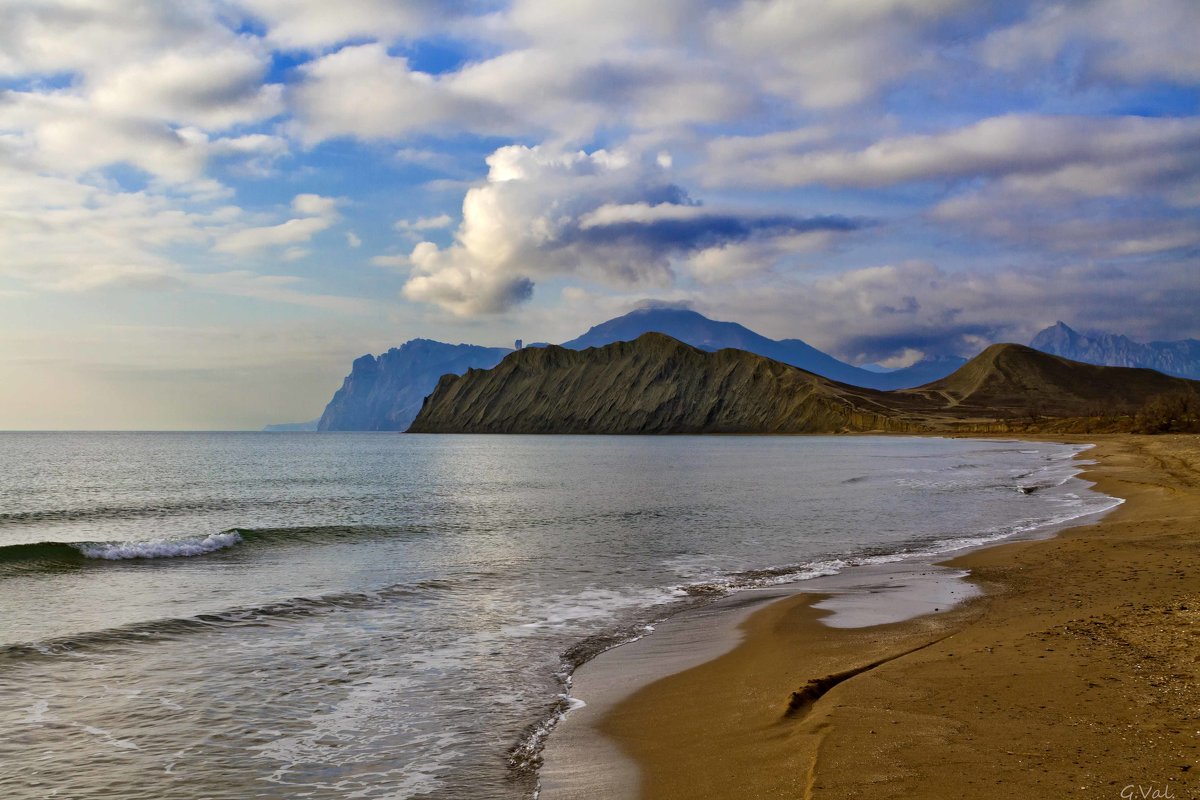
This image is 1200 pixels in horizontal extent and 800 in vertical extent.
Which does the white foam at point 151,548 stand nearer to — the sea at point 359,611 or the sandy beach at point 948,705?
the sea at point 359,611

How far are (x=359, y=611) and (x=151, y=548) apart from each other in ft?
48.7

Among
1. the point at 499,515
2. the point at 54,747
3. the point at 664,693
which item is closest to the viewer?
the point at 54,747

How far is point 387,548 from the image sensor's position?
2898 cm

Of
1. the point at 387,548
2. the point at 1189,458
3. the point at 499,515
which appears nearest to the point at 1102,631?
the point at 387,548

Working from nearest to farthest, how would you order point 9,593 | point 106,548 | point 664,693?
point 664,693
point 9,593
point 106,548

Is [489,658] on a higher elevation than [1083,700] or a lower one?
lower

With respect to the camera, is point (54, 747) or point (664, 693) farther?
point (664, 693)

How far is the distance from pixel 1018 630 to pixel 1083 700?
457 cm

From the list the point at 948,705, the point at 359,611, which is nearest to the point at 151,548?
the point at 359,611

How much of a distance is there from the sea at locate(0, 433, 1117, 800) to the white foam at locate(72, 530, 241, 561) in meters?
0.13

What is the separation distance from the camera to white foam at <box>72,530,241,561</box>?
88.8 feet

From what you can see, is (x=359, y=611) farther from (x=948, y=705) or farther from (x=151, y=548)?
(x=151, y=548)

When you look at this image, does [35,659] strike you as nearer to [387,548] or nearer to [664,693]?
[664,693]

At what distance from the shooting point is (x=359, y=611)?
711 inches
